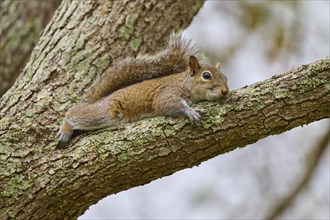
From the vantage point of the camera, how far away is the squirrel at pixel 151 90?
3.99m

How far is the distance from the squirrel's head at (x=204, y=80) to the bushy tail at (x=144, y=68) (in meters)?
0.12

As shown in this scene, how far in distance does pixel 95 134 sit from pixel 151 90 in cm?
60

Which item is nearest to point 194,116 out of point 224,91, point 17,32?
point 224,91

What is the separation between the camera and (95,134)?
3773 millimetres

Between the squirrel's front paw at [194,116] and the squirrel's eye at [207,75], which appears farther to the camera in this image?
the squirrel's eye at [207,75]

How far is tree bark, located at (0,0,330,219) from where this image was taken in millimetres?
3387

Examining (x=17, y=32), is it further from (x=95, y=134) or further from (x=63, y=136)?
(x=95, y=134)

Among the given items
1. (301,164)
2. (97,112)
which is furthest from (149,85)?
(301,164)

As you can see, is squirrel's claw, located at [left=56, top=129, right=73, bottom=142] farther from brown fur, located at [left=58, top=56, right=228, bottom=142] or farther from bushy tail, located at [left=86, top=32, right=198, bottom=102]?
bushy tail, located at [left=86, top=32, right=198, bottom=102]

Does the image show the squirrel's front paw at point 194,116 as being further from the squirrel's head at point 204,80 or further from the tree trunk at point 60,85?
the tree trunk at point 60,85

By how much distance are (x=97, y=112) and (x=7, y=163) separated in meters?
0.59

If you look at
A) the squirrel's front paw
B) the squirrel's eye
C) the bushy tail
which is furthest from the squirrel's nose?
the bushy tail

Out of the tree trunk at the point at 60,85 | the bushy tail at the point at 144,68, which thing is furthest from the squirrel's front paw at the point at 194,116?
the bushy tail at the point at 144,68

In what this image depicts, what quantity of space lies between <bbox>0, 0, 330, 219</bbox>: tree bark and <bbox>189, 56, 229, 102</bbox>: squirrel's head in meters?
0.39
